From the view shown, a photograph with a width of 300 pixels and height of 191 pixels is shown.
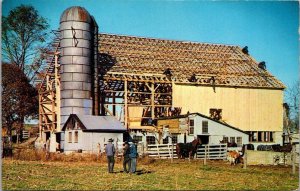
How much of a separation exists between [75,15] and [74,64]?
12.4 feet

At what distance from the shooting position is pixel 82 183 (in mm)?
17297

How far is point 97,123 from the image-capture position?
114 ft

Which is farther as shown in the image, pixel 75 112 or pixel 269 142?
pixel 269 142

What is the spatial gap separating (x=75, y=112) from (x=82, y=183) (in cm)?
2142

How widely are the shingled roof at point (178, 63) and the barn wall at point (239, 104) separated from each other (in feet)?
2.14

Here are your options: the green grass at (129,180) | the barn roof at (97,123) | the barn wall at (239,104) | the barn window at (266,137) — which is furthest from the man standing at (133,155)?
the barn window at (266,137)

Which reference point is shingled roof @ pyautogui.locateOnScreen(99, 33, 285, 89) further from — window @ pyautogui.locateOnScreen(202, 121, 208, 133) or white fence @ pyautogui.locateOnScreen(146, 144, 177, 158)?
white fence @ pyautogui.locateOnScreen(146, 144, 177, 158)

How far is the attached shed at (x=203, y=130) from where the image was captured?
1501 inches

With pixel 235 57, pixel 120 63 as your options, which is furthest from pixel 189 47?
pixel 120 63

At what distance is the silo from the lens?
38531 mm

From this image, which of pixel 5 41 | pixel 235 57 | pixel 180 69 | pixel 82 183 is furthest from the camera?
pixel 235 57

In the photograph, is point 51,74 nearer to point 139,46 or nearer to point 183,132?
point 139,46

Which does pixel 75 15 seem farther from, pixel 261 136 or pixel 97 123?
→ pixel 261 136

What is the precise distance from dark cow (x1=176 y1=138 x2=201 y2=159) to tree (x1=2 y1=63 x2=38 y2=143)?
10745 millimetres
